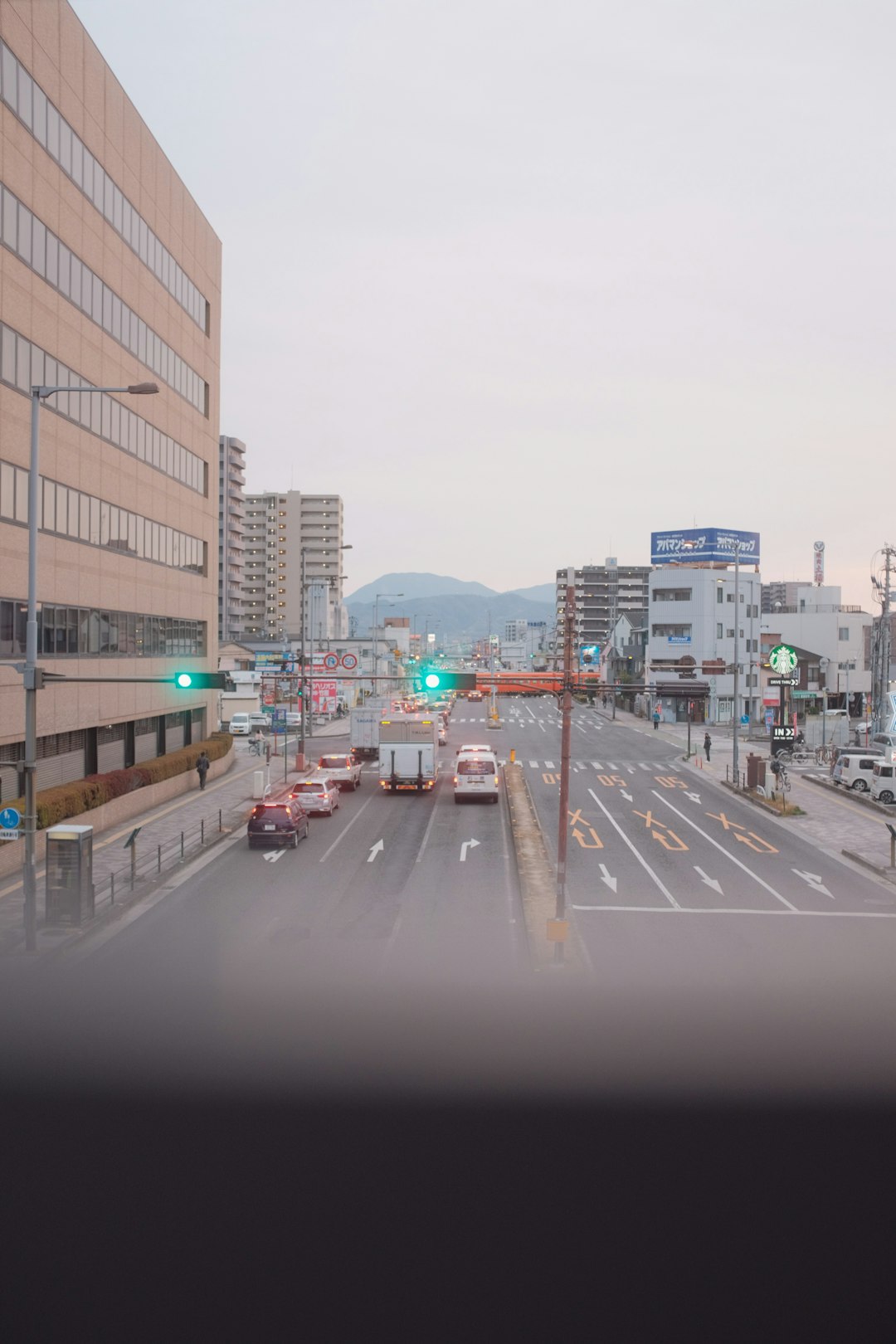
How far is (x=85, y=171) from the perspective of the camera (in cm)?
2891

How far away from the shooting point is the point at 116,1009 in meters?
4.63

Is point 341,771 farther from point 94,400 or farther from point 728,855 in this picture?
point 728,855

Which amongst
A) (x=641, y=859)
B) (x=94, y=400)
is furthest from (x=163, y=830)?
(x=641, y=859)

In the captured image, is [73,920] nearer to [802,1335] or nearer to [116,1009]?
[116,1009]

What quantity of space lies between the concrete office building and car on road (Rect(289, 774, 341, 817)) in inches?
252

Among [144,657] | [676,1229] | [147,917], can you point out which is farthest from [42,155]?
[676,1229]

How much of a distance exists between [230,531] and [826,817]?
110 m

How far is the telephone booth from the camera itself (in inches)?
671

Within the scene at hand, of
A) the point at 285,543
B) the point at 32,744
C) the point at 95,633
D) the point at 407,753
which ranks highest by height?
the point at 285,543

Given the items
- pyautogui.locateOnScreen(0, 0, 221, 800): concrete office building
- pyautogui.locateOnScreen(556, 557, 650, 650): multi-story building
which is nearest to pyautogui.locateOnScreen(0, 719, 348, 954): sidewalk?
pyautogui.locateOnScreen(0, 0, 221, 800): concrete office building

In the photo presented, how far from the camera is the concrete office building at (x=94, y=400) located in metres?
24.5

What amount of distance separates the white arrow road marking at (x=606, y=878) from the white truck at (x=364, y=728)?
2384cm

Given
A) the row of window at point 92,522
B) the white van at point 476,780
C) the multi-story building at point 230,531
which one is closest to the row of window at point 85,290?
the row of window at point 92,522

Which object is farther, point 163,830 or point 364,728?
point 364,728
